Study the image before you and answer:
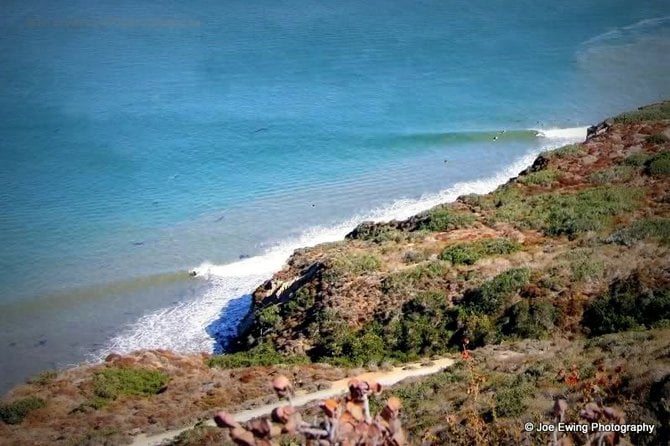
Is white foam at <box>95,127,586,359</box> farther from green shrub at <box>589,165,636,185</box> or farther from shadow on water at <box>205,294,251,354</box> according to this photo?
green shrub at <box>589,165,636,185</box>

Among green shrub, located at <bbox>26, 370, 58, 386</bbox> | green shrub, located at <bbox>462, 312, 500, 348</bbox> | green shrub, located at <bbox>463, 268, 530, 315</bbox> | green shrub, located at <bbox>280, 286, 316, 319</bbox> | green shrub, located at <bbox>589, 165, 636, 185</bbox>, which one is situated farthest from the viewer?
green shrub, located at <bbox>589, 165, 636, 185</bbox>

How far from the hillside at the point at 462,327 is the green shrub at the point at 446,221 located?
87mm

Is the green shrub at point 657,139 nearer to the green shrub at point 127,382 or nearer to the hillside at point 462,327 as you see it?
the hillside at point 462,327

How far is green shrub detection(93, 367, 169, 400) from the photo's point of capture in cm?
1811

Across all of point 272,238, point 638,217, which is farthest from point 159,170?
point 638,217

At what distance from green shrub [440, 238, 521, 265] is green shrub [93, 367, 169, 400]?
10.8 meters

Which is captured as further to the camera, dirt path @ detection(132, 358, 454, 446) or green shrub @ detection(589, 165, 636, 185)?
green shrub @ detection(589, 165, 636, 185)

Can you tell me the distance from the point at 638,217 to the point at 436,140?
978 inches

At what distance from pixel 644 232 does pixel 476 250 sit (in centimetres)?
562

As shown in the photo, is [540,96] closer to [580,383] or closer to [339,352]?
[339,352]

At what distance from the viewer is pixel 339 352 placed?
19.3m

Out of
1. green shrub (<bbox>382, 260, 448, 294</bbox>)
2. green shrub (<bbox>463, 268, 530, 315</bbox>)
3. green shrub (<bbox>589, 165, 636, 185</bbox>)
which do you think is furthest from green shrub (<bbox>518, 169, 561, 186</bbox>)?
green shrub (<bbox>463, 268, 530, 315</bbox>)

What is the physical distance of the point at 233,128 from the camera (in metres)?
47.5

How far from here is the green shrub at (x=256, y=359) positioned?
19500 mm
